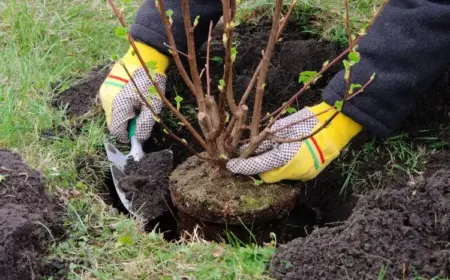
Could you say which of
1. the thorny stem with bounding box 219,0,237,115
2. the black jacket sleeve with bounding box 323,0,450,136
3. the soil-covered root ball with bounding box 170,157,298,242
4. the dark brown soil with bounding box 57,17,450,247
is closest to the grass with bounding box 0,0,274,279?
the soil-covered root ball with bounding box 170,157,298,242

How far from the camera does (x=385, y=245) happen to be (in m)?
1.97

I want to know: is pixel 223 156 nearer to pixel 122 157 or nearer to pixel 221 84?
pixel 221 84

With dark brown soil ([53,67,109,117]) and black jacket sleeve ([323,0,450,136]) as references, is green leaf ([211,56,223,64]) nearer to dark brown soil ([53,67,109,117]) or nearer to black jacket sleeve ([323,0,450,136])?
dark brown soil ([53,67,109,117])

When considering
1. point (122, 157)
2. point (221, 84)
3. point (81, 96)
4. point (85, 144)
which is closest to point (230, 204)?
point (221, 84)

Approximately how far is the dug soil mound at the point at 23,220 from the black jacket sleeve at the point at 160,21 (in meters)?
0.75

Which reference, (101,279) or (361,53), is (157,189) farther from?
A: (361,53)

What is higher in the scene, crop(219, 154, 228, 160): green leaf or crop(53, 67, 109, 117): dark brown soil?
crop(53, 67, 109, 117): dark brown soil

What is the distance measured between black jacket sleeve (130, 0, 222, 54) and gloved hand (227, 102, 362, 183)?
1.97ft

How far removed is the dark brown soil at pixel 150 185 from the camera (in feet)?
8.42

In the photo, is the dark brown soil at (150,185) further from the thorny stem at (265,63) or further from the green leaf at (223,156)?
the thorny stem at (265,63)

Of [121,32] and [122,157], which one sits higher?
[121,32]

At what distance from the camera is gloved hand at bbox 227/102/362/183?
237 centimetres

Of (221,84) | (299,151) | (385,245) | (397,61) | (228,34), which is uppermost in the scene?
(228,34)

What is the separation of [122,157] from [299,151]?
2.45 feet
